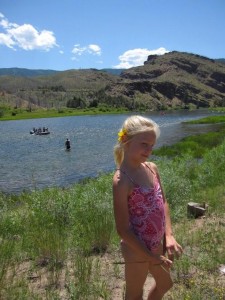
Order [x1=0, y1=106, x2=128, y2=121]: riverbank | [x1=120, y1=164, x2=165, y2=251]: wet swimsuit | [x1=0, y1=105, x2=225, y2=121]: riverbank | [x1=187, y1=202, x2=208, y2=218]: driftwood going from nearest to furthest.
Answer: [x1=120, y1=164, x2=165, y2=251]: wet swimsuit → [x1=187, y1=202, x2=208, y2=218]: driftwood → [x1=0, y1=106, x2=128, y2=121]: riverbank → [x1=0, y1=105, x2=225, y2=121]: riverbank

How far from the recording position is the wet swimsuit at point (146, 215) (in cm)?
376

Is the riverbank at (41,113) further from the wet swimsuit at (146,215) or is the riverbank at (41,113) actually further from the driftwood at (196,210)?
the wet swimsuit at (146,215)

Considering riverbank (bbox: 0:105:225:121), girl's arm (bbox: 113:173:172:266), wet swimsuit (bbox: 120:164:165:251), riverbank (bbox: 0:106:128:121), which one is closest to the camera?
girl's arm (bbox: 113:173:172:266)

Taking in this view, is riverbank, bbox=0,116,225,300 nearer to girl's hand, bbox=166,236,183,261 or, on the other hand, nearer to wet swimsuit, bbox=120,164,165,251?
wet swimsuit, bbox=120,164,165,251

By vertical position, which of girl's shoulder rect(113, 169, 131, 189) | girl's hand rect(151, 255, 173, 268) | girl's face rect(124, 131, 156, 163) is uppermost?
girl's face rect(124, 131, 156, 163)

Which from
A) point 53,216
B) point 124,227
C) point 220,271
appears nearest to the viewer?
point 124,227

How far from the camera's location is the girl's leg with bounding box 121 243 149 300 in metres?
3.78

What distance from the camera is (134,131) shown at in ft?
12.5

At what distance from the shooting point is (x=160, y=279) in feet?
12.9

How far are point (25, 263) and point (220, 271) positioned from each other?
330cm

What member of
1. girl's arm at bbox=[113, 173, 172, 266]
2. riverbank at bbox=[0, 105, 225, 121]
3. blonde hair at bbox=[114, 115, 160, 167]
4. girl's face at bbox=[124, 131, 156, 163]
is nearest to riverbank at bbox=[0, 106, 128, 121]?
riverbank at bbox=[0, 105, 225, 121]

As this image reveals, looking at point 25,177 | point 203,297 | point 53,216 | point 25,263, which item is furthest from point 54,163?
point 203,297

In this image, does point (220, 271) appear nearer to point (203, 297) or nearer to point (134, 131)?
point (203, 297)

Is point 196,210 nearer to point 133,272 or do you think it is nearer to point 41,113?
point 133,272
